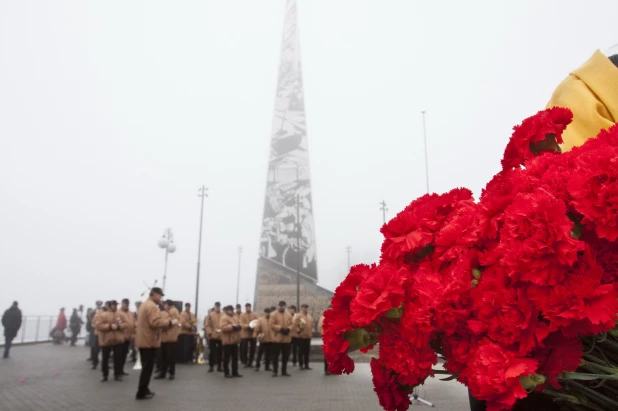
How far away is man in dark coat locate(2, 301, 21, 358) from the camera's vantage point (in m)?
18.3

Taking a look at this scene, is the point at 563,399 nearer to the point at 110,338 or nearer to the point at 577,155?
the point at 577,155

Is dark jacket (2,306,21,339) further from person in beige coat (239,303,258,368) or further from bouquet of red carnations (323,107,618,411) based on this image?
bouquet of red carnations (323,107,618,411)

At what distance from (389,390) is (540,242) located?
1.81 ft

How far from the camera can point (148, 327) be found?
10375mm

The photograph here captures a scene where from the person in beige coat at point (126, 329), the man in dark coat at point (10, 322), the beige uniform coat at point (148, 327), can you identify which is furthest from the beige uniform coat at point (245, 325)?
the man in dark coat at point (10, 322)

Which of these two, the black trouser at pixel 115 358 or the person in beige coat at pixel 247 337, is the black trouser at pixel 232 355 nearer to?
the person in beige coat at pixel 247 337

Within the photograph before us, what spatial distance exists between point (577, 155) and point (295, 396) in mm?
10022

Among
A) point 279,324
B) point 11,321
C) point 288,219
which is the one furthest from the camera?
point 288,219

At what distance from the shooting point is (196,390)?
37.6 feet

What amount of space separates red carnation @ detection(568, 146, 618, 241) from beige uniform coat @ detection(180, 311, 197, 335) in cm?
1817

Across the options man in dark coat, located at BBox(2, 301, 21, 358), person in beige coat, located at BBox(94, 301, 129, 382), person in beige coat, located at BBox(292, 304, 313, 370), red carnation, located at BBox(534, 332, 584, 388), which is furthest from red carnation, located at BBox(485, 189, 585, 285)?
man in dark coat, located at BBox(2, 301, 21, 358)

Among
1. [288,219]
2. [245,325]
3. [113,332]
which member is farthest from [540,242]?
[288,219]

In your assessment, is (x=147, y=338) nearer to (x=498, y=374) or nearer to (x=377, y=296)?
(x=377, y=296)

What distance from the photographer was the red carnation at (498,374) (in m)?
1.03
